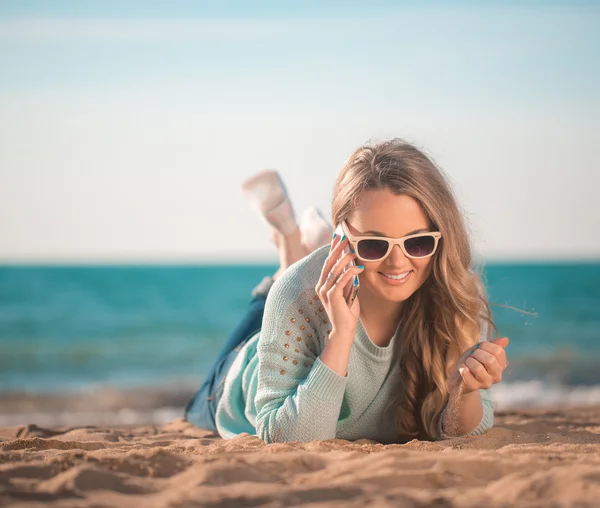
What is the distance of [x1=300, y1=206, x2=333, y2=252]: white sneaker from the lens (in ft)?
17.0

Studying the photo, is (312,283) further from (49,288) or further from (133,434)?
(49,288)

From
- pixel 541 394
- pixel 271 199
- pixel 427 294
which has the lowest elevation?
pixel 541 394

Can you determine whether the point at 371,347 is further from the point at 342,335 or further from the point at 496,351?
the point at 496,351

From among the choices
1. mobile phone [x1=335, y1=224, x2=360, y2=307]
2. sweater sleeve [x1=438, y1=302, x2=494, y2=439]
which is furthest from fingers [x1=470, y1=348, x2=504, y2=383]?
mobile phone [x1=335, y1=224, x2=360, y2=307]

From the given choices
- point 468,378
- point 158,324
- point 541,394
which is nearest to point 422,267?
point 468,378

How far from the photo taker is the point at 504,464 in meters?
2.61

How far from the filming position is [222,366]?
4582mm

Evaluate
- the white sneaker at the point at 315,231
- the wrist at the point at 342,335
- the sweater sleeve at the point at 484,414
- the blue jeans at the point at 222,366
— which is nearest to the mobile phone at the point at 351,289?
the wrist at the point at 342,335

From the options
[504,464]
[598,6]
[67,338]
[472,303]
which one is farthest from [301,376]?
[598,6]

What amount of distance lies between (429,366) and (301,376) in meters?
0.60

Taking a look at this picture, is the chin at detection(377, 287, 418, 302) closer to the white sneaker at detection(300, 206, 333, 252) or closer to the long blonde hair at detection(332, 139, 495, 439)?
the long blonde hair at detection(332, 139, 495, 439)

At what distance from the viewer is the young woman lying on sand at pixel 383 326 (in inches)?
126

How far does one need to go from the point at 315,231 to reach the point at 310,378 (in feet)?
6.90

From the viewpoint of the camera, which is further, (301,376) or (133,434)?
(133,434)
